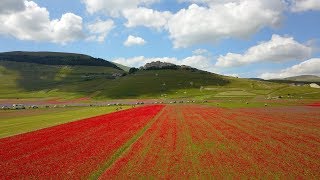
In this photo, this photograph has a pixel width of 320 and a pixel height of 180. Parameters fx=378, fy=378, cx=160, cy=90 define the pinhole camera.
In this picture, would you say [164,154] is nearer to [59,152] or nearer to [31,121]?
[59,152]

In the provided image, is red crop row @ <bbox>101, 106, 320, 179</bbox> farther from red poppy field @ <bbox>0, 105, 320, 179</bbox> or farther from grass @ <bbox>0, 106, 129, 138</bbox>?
grass @ <bbox>0, 106, 129, 138</bbox>

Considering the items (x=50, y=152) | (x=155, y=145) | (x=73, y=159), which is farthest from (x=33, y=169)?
(x=155, y=145)

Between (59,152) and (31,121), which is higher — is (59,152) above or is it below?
below

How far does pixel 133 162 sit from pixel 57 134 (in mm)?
19208

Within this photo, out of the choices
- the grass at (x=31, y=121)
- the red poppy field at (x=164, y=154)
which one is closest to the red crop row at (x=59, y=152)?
the red poppy field at (x=164, y=154)

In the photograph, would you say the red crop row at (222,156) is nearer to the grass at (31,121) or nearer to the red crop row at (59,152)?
the red crop row at (59,152)

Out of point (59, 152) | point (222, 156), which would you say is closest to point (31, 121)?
point (59, 152)

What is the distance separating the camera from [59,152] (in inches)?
1193

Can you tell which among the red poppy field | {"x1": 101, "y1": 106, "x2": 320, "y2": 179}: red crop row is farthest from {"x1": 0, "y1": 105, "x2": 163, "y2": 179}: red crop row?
{"x1": 101, "y1": 106, "x2": 320, "y2": 179}: red crop row

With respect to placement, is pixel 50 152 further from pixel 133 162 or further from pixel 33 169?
pixel 133 162

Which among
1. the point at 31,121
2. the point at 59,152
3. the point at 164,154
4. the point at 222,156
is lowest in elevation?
the point at 222,156

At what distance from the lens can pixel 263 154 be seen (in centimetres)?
2736

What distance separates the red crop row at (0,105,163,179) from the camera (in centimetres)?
2341

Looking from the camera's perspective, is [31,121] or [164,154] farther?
[31,121]
